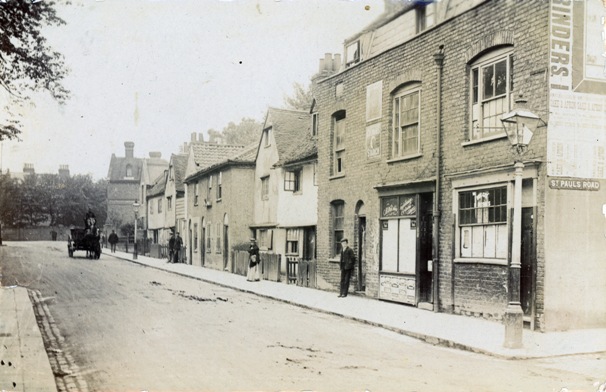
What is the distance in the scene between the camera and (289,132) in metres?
27.3

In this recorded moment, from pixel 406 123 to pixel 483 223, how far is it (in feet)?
13.6

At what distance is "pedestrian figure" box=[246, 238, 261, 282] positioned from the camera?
77.3 feet

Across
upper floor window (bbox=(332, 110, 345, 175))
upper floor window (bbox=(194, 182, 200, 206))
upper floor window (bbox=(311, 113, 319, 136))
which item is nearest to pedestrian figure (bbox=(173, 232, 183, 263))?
upper floor window (bbox=(194, 182, 200, 206))

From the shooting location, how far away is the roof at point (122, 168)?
69.7m

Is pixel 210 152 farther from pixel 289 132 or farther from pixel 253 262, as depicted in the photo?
pixel 253 262

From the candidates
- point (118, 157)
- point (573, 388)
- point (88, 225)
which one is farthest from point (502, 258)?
point (118, 157)

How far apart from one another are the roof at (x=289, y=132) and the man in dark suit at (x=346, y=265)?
24.8 feet

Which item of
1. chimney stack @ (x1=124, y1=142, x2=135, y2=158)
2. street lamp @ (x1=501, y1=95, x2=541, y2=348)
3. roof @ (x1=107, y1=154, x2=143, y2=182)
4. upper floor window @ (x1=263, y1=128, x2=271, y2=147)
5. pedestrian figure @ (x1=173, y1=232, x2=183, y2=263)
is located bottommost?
pedestrian figure @ (x1=173, y1=232, x2=183, y2=263)

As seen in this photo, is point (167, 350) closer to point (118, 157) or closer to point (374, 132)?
point (374, 132)

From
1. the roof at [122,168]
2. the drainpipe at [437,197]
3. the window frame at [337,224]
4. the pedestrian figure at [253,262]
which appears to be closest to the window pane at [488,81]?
the drainpipe at [437,197]

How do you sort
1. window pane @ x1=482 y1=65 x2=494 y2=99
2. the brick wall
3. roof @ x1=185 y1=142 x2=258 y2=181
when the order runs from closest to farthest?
the brick wall
window pane @ x1=482 y1=65 x2=494 y2=99
roof @ x1=185 y1=142 x2=258 y2=181

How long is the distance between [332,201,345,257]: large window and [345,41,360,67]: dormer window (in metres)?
4.64

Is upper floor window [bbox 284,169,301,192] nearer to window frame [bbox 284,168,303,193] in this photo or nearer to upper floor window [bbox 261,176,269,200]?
window frame [bbox 284,168,303,193]

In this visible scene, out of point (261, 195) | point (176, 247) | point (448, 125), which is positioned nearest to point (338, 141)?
point (448, 125)
